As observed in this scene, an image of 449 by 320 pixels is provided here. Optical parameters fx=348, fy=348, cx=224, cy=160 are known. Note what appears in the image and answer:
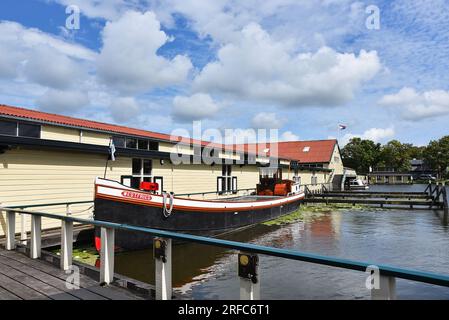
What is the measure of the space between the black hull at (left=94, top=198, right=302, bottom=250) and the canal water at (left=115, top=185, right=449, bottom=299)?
1.43ft

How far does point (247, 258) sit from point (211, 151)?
737 inches

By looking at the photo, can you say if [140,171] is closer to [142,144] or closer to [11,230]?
[142,144]

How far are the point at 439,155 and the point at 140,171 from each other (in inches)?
4189

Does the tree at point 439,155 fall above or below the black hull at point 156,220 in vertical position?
above

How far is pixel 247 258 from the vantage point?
3.65 meters

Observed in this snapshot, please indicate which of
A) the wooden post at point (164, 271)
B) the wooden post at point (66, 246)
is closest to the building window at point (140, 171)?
the wooden post at point (66, 246)

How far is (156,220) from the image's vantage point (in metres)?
11.4

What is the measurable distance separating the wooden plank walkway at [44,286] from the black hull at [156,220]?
396cm

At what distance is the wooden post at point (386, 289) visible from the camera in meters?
2.91

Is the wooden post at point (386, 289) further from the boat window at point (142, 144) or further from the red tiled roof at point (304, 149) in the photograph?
the red tiled roof at point (304, 149)
